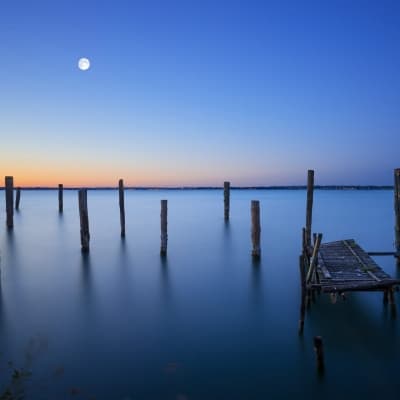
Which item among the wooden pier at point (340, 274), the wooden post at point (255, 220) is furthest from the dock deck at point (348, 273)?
the wooden post at point (255, 220)

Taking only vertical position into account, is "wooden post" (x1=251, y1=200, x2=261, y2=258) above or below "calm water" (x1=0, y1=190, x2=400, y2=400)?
above

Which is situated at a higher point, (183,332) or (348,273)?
(348,273)

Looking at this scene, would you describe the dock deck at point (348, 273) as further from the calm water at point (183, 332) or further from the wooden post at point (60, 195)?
the wooden post at point (60, 195)

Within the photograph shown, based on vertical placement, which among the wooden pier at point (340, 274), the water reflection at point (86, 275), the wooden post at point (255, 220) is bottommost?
the water reflection at point (86, 275)

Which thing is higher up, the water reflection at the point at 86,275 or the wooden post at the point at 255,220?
the wooden post at the point at 255,220

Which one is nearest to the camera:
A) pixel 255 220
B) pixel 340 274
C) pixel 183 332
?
pixel 183 332

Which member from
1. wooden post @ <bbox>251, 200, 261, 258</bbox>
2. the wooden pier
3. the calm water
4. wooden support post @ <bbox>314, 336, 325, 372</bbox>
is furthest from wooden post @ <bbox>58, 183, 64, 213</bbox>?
wooden support post @ <bbox>314, 336, 325, 372</bbox>

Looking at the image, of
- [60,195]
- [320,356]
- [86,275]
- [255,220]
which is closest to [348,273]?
[320,356]

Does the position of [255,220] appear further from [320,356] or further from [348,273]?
[320,356]

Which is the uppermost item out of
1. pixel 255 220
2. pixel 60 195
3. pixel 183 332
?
pixel 60 195

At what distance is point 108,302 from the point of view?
864cm

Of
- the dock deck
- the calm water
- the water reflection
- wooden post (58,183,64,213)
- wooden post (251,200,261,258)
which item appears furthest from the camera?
wooden post (58,183,64,213)

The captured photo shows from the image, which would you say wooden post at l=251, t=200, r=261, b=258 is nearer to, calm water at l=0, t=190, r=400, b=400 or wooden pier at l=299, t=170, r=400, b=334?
calm water at l=0, t=190, r=400, b=400

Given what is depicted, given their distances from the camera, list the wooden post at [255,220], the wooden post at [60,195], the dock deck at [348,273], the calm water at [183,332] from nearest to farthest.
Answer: the calm water at [183,332]
the dock deck at [348,273]
the wooden post at [255,220]
the wooden post at [60,195]
